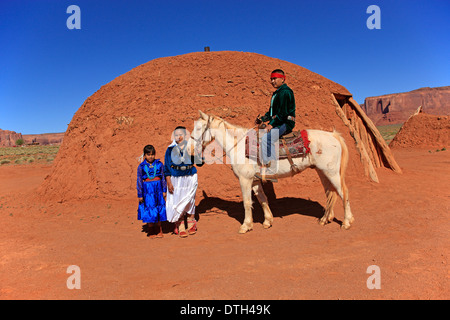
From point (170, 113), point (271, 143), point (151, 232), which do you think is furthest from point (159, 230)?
point (170, 113)

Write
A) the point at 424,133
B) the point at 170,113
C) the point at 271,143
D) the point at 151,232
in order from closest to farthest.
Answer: the point at 271,143
the point at 151,232
the point at 170,113
the point at 424,133

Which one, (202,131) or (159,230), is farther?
(159,230)

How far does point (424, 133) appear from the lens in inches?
708

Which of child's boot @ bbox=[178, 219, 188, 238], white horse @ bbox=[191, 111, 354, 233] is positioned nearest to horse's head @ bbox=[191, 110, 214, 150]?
white horse @ bbox=[191, 111, 354, 233]

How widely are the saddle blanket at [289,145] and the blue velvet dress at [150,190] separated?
1.73m

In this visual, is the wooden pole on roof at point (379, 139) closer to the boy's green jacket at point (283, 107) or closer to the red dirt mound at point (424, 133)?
the boy's green jacket at point (283, 107)

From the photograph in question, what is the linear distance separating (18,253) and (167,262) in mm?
2815

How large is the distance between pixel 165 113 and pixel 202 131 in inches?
131

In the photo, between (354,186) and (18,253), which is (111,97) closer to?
(18,253)

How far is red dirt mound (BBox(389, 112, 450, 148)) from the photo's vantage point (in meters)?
17.1

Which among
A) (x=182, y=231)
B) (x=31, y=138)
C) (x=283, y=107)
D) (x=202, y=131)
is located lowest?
(x=182, y=231)

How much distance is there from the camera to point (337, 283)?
297cm

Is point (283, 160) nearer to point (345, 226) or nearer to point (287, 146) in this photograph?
point (287, 146)

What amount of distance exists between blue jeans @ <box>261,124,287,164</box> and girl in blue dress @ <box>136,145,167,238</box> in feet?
6.52
